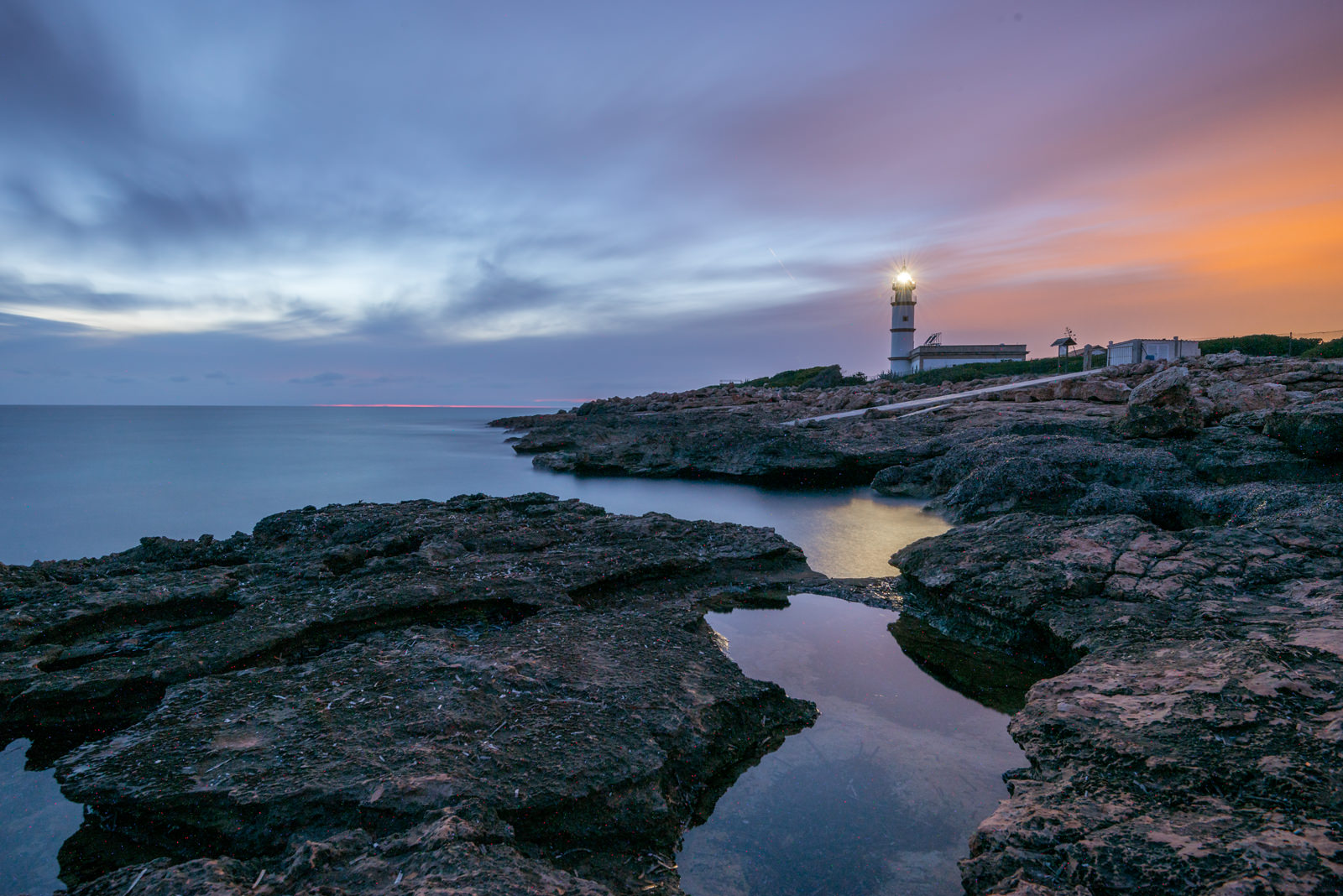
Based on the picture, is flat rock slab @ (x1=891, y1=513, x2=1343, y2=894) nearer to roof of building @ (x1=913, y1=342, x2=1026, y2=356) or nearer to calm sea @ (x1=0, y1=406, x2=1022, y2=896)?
calm sea @ (x1=0, y1=406, x2=1022, y2=896)

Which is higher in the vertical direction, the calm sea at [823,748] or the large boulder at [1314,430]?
the large boulder at [1314,430]

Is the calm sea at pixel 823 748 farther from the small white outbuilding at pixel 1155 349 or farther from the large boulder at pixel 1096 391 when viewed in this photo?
the small white outbuilding at pixel 1155 349

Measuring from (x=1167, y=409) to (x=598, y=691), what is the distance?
11.0 m

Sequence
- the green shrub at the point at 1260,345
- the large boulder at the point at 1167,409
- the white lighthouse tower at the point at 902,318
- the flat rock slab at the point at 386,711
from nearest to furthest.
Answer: the flat rock slab at the point at 386,711
the large boulder at the point at 1167,409
the green shrub at the point at 1260,345
the white lighthouse tower at the point at 902,318

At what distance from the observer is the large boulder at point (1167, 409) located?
32.4 feet

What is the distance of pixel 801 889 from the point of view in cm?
258

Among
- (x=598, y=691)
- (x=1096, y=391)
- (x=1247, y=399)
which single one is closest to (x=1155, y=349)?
(x=1096, y=391)

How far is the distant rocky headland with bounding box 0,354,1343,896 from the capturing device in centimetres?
218

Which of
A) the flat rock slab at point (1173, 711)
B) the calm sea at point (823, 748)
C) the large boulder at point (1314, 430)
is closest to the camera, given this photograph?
the flat rock slab at point (1173, 711)

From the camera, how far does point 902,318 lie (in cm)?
5466

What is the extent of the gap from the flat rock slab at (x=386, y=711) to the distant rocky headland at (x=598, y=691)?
0.02m

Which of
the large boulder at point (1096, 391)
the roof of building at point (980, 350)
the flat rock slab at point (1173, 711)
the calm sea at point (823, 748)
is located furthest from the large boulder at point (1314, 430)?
the roof of building at point (980, 350)

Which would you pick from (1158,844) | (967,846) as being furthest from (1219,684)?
(967,846)

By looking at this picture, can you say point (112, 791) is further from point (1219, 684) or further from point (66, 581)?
point (1219, 684)
